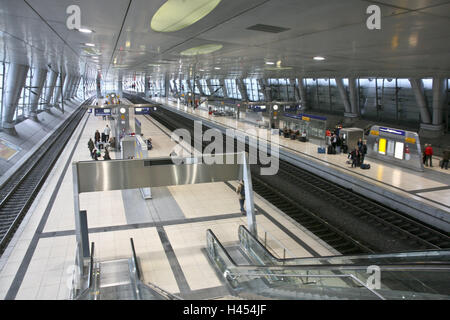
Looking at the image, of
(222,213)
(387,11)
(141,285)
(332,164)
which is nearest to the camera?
(387,11)

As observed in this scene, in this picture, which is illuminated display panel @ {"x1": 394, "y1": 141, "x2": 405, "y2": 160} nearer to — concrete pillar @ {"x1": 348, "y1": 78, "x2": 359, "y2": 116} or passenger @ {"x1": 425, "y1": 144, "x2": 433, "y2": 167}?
passenger @ {"x1": 425, "y1": 144, "x2": 433, "y2": 167}

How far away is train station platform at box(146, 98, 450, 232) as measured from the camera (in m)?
11.4

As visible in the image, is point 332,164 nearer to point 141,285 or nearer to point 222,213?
point 222,213

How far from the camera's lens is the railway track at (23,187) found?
34.1 feet

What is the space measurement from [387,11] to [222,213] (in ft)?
26.7

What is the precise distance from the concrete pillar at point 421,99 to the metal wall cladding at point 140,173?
20636mm

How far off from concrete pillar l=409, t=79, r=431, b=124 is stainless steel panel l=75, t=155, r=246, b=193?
2059 cm

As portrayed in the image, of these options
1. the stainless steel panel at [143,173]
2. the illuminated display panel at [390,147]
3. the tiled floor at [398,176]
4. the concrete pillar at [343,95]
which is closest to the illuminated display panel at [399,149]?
the illuminated display panel at [390,147]

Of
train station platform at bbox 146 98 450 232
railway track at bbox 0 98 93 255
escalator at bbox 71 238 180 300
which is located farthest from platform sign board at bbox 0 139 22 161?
train station platform at bbox 146 98 450 232

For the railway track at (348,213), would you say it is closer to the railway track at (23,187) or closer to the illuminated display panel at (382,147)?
the illuminated display panel at (382,147)
